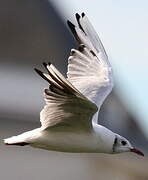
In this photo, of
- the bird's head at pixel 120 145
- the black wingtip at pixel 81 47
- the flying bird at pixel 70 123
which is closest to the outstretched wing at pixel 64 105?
the flying bird at pixel 70 123

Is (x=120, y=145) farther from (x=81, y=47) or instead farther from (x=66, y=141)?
(x=81, y=47)

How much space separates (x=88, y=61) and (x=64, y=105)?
0.99 metres

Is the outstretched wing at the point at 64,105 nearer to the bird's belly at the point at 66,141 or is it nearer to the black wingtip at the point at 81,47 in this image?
the bird's belly at the point at 66,141

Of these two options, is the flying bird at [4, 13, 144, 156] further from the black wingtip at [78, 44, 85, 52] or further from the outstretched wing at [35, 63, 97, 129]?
the black wingtip at [78, 44, 85, 52]

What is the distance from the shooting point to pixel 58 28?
13.1m

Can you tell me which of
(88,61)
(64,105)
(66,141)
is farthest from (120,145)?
(88,61)

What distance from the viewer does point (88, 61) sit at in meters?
5.55

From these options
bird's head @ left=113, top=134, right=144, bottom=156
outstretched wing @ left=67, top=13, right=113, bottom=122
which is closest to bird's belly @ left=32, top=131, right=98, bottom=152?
bird's head @ left=113, top=134, right=144, bottom=156

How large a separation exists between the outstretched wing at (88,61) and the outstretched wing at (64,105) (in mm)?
695

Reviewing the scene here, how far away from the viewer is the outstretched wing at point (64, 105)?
4.44 m

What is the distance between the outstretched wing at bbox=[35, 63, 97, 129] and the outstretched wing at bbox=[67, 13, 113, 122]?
0.70 m

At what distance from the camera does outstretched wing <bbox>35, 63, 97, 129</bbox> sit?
4438mm

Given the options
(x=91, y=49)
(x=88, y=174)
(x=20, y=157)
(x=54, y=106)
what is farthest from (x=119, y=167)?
(x=54, y=106)

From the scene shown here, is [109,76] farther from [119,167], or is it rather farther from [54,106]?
[119,167]
